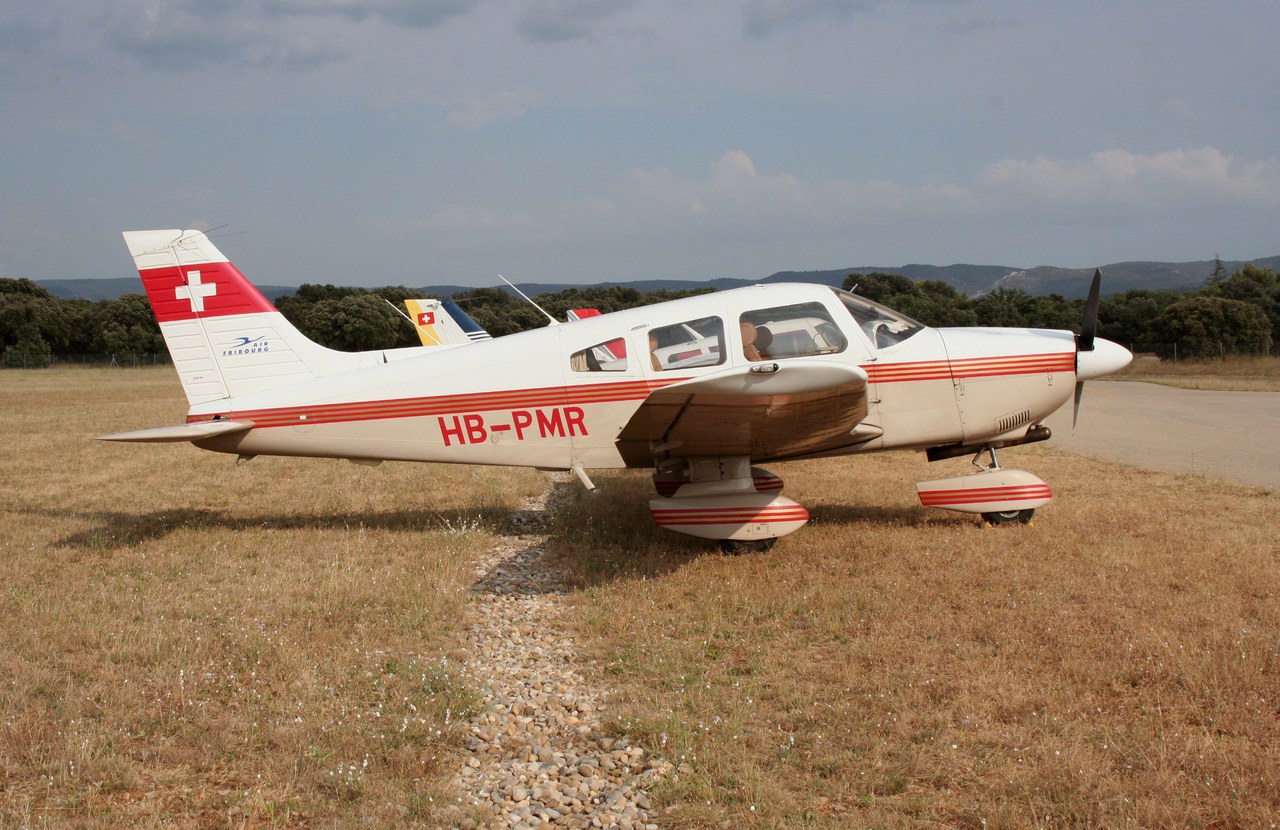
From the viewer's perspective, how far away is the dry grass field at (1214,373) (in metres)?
27.6

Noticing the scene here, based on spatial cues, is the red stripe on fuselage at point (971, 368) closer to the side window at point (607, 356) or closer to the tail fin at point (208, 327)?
the side window at point (607, 356)

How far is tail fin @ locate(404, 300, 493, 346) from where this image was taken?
24.9m

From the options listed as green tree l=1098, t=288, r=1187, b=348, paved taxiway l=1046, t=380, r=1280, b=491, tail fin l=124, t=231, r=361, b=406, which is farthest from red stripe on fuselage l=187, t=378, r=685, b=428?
green tree l=1098, t=288, r=1187, b=348

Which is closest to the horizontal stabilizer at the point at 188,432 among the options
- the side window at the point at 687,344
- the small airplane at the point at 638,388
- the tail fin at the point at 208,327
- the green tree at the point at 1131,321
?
the small airplane at the point at 638,388

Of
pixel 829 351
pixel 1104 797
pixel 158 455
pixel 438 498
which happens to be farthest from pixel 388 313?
pixel 1104 797

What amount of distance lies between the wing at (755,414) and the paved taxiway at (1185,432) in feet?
20.2

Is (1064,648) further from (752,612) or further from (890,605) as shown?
(752,612)

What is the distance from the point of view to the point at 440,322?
25.0m

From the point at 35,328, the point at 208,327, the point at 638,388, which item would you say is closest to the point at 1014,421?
the point at 638,388

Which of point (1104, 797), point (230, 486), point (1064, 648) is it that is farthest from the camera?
point (230, 486)

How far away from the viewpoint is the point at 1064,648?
4902 millimetres

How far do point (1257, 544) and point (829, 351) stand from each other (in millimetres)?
3767

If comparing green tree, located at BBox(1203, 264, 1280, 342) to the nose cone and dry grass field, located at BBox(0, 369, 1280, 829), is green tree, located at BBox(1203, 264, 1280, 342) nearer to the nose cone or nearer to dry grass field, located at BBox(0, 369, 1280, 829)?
the nose cone

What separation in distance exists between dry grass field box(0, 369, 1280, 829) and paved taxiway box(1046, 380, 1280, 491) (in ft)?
8.69
